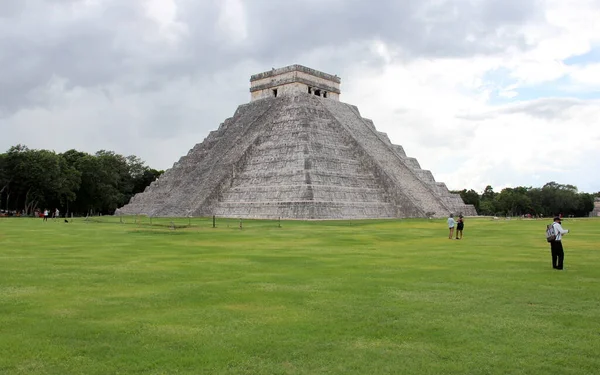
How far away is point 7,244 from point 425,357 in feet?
59.3

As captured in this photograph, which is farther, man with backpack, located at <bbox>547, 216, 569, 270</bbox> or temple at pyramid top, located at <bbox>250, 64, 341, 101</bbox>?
temple at pyramid top, located at <bbox>250, 64, 341, 101</bbox>

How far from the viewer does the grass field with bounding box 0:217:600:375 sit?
632 cm

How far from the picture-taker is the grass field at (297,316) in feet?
20.7

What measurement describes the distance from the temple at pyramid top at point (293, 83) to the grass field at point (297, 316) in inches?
1724

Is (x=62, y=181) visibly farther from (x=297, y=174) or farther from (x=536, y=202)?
(x=536, y=202)

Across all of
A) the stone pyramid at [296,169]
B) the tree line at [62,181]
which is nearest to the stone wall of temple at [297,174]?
the stone pyramid at [296,169]

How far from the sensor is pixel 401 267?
13906 millimetres

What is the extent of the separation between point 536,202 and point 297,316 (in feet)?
341

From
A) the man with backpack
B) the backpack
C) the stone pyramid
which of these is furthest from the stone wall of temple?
the man with backpack

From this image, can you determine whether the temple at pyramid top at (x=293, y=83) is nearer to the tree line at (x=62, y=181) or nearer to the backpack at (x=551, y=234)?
the tree line at (x=62, y=181)

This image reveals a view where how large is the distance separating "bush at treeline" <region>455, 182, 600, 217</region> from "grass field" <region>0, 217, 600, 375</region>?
85028 millimetres

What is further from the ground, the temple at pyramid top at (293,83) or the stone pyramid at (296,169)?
the temple at pyramid top at (293,83)

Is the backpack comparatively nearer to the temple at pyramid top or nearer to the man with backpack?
the man with backpack

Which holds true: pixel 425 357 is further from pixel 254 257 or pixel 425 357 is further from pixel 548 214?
pixel 548 214
